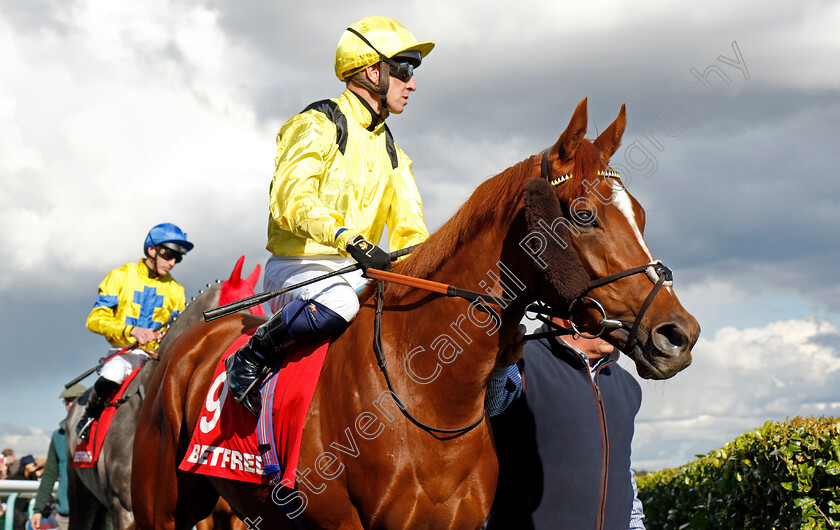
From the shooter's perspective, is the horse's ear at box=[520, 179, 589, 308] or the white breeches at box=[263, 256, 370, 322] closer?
the horse's ear at box=[520, 179, 589, 308]

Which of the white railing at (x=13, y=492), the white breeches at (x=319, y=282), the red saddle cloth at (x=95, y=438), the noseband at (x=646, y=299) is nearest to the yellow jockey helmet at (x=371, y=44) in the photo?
the white breeches at (x=319, y=282)

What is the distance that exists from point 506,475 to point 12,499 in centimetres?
643

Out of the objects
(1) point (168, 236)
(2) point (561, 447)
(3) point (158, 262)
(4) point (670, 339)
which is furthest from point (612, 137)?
(3) point (158, 262)

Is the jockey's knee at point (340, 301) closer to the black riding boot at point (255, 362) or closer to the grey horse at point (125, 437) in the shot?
the black riding boot at point (255, 362)

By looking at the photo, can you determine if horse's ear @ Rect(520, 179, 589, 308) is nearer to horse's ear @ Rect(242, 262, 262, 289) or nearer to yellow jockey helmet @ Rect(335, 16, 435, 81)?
yellow jockey helmet @ Rect(335, 16, 435, 81)

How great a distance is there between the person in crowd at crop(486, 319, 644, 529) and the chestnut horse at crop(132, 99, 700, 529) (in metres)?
0.55

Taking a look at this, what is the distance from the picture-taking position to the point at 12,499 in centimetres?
805

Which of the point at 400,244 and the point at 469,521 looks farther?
the point at 400,244

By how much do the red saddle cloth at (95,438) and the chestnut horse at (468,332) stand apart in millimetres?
3551

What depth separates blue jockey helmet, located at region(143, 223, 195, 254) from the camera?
7.41 meters

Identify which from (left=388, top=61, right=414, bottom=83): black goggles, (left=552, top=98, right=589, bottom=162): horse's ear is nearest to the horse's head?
(left=552, top=98, right=589, bottom=162): horse's ear

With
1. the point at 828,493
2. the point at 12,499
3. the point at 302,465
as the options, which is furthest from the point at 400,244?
the point at 12,499

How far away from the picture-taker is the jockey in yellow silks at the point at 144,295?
7148 millimetres

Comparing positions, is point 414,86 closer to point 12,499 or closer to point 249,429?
point 249,429
